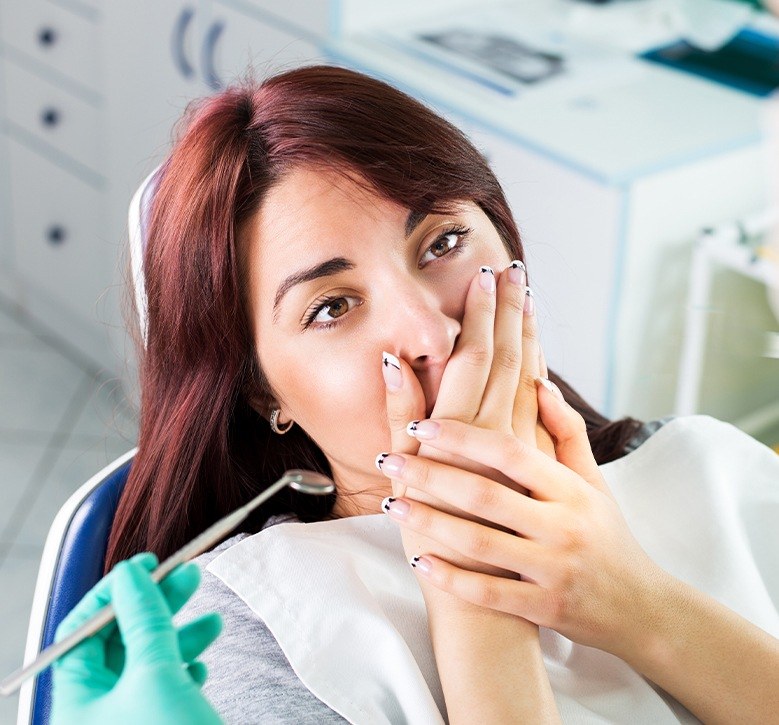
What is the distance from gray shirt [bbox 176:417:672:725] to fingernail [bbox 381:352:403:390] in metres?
0.27

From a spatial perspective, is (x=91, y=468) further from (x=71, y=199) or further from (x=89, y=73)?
(x=89, y=73)

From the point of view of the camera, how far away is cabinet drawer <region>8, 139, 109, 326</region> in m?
3.22

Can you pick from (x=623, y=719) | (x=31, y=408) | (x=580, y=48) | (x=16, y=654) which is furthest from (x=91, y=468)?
(x=623, y=719)

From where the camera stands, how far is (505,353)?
116 cm

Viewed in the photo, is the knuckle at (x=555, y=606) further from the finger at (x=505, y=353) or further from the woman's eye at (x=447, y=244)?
the woman's eye at (x=447, y=244)

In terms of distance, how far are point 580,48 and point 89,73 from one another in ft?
4.45

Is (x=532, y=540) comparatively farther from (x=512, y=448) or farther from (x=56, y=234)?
(x=56, y=234)

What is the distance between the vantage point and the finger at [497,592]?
1.03 m

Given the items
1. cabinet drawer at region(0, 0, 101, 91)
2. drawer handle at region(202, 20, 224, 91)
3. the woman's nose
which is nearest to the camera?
the woman's nose

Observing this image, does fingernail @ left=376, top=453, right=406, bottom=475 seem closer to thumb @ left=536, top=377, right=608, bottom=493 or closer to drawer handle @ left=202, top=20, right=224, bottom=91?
thumb @ left=536, top=377, right=608, bottom=493

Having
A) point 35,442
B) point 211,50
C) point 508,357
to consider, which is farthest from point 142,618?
point 35,442

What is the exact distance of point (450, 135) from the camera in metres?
1.27

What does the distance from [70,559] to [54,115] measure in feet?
7.48

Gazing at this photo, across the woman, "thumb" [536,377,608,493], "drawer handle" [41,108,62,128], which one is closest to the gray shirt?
the woman
